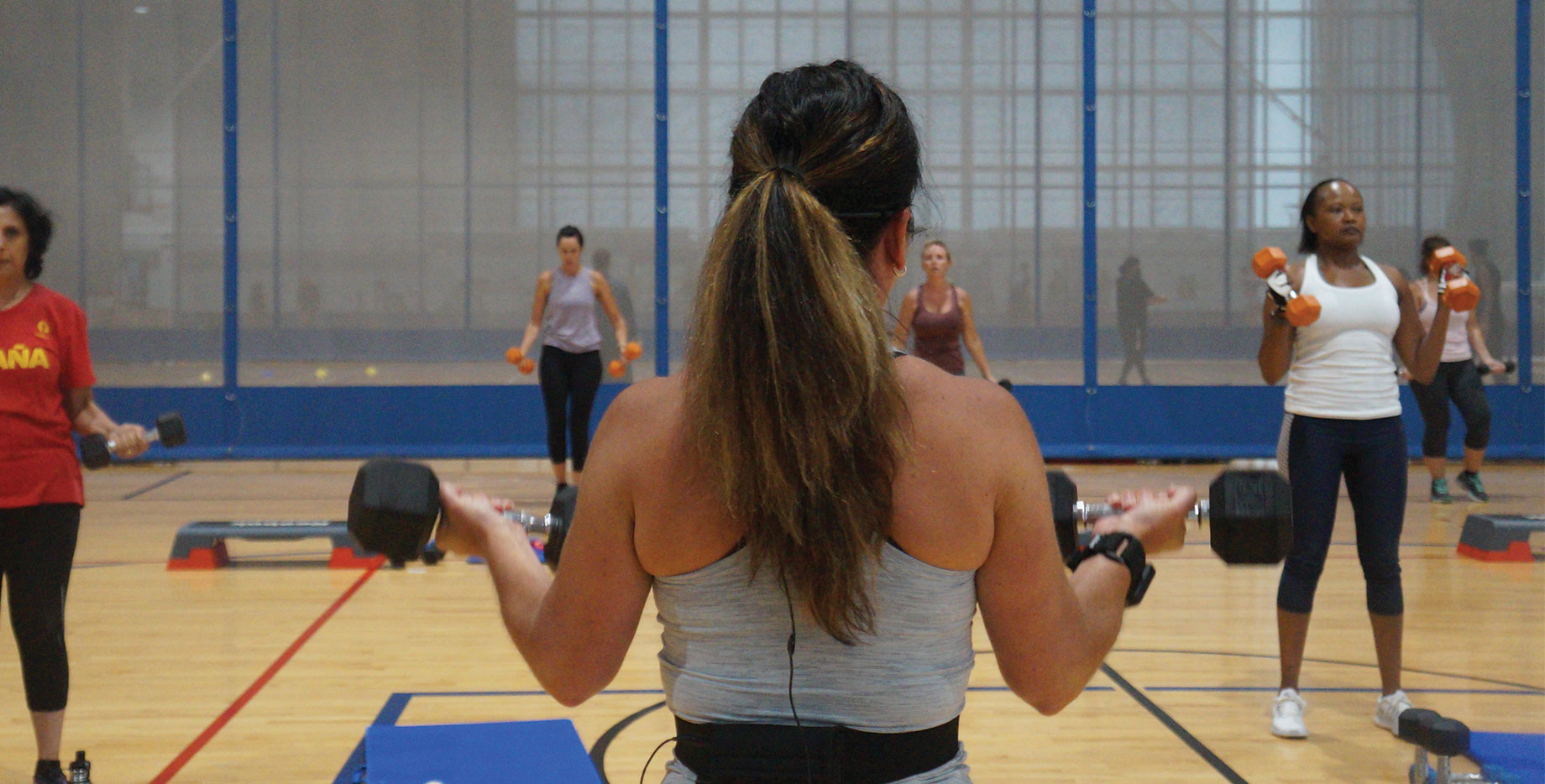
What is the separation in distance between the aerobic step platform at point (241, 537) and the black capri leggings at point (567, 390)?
1.48 meters

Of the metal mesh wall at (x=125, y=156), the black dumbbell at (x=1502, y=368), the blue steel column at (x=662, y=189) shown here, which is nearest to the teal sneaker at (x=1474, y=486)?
the black dumbbell at (x=1502, y=368)

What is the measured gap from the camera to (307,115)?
10.3 metres

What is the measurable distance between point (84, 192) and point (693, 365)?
419 inches

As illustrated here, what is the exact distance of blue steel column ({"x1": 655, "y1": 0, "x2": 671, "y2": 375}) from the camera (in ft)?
33.4

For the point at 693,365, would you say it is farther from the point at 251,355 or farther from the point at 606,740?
the point at 251,355

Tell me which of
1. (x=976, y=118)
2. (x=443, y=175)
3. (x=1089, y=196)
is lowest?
(x=1089, y=196)

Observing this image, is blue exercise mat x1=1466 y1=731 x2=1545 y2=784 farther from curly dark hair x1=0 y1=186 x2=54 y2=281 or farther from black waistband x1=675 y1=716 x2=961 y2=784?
curly dark hair x1=0 y1=186 x2=54 y2=281

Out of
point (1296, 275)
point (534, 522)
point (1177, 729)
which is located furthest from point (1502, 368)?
point (534, 522)

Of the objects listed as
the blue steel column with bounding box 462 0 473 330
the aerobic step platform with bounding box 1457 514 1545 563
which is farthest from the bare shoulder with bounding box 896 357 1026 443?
the blue steel column with bounding box 462 0 473 330

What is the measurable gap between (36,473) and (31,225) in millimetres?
620

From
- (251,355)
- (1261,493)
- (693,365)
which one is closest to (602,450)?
(693,365)

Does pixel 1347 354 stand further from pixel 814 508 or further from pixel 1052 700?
pixel 814 508

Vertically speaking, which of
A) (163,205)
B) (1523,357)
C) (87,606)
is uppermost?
(163,205)

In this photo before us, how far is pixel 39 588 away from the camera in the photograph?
311 centimetres
